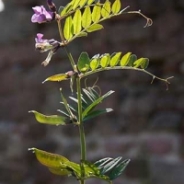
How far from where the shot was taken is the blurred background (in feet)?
7.11

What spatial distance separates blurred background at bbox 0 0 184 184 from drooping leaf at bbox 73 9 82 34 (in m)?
1.68

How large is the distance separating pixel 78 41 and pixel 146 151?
565 millimetres

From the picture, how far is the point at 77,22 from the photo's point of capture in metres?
0.50

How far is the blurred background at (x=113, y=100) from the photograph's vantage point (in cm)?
217

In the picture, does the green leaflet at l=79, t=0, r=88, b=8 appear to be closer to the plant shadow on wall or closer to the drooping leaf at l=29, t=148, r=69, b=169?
the plant shadow on wall

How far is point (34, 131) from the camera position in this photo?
2.51 m

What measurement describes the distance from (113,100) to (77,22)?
1.82m

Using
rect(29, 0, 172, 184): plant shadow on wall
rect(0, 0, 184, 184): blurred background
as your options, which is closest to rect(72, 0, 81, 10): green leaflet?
rect(29, 0, 172, 184): plant shadow on wall

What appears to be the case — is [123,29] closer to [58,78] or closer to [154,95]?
[154,95]

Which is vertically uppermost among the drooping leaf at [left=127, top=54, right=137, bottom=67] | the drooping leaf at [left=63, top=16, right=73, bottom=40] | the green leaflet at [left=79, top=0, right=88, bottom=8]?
the green leaflet at [left=79, top=0, right=88, bottom=8]

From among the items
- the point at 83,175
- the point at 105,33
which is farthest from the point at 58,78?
the point at 105,33

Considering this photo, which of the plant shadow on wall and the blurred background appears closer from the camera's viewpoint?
the plant shadow on wall

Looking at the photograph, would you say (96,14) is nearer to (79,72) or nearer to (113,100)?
(79,72)

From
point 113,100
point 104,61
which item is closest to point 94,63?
point 104,61
